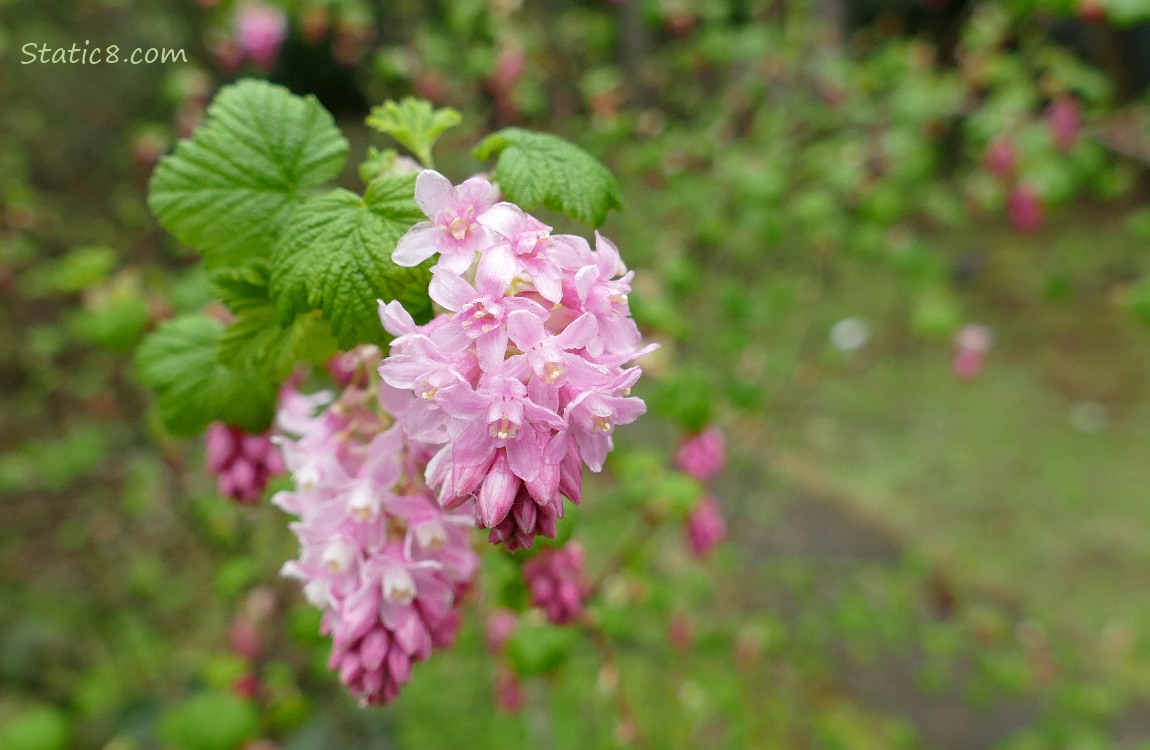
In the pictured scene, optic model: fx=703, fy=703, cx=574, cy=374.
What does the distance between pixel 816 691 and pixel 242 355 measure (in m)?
4.12

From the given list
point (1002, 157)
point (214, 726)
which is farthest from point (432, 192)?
point (1002, 157)

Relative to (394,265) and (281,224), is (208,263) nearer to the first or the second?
(281,224)

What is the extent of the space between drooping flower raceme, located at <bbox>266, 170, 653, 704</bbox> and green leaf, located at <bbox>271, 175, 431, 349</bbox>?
47 millimetres

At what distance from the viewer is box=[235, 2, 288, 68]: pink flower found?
10.6 ft

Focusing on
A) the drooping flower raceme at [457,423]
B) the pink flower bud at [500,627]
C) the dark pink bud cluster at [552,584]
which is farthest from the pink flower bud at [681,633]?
the drooping flower raceme at [457,423]

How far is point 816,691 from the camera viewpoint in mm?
4125

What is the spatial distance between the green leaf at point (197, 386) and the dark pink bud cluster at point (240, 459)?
10 centimetres

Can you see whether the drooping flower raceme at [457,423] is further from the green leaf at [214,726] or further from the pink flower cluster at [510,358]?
the green leaf at [214,726]

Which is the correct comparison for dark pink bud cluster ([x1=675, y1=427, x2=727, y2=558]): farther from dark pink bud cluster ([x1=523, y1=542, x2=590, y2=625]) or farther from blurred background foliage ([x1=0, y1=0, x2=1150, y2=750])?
dark pink bud cluster ([x1=523, y1=542, x2=590, y2=625])

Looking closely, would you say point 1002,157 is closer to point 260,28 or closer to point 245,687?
point 260,28

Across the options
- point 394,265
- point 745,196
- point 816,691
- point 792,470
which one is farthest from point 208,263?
point 792,470

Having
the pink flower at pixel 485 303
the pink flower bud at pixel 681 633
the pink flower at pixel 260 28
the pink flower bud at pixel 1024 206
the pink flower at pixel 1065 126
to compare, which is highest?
the pink flower at pixel 260 28

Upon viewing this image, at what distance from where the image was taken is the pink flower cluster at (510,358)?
27.3 inches

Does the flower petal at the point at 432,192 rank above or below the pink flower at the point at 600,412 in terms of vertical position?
above
